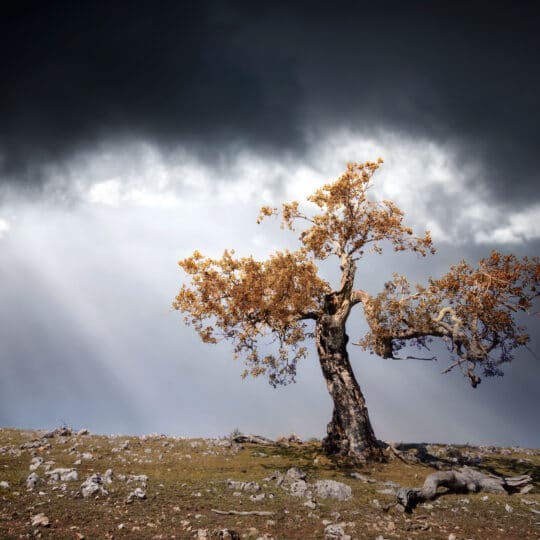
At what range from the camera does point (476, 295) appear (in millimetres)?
20922

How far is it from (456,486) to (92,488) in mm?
12314

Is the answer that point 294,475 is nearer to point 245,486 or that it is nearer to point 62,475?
point 245,486

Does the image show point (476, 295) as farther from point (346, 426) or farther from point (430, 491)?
point (430, 491)

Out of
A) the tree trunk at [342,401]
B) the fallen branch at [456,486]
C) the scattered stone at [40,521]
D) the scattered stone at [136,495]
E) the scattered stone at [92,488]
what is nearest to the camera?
the scattered stone at [40,521]

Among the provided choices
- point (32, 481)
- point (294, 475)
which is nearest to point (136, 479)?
point (32, 481)

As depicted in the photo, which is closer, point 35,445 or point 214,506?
point 214,506

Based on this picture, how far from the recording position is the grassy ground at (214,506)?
10258mm

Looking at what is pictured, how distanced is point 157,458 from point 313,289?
36.2ft

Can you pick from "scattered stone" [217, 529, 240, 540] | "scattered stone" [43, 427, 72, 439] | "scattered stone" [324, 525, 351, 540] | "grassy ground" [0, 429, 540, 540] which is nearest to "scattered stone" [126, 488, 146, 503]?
"grassy ground" [0, 429, 540, 540]

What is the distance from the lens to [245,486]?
13477mm

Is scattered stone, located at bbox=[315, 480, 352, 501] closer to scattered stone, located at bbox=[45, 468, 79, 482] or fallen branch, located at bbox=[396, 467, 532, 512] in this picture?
fallen branch, located at bbox=[396, 467, 532, 512]

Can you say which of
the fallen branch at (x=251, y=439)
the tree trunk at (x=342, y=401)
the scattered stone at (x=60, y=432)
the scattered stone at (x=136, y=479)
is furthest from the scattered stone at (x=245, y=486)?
the scattered stone at (x=60, y=432)

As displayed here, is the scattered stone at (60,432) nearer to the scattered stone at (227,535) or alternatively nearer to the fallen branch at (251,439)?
the fallen branch at (251,439)

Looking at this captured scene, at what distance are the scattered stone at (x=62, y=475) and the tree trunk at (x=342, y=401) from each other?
12363mm
